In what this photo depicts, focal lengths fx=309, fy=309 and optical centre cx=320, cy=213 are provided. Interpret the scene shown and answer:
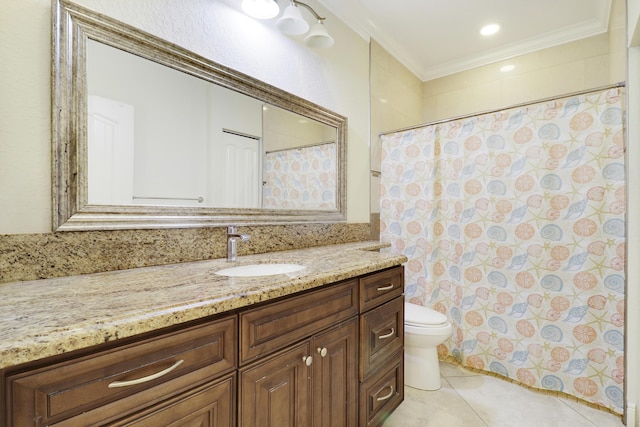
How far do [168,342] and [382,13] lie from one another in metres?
2.60

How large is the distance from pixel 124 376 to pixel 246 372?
32 cm

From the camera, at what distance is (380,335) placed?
1.46 m

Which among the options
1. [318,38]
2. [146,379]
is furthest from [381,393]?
[318,38]

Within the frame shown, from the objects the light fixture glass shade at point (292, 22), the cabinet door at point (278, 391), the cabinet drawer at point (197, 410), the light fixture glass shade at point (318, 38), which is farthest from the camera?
the light fixture glass shade at point (318, 38)

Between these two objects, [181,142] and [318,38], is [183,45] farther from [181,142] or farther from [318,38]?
[318,38]

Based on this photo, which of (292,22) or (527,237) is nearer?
(292,22)

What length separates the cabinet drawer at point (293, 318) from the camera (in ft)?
2.95

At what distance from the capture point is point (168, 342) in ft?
2.37

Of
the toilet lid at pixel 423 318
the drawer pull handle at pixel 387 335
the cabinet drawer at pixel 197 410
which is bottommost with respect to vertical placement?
the toilet lid at pixel 423 318

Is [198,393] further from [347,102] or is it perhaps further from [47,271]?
[347,102]

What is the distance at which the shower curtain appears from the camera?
169cm

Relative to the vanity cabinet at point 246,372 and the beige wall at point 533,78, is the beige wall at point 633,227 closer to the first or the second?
the beige wall at point 533,78

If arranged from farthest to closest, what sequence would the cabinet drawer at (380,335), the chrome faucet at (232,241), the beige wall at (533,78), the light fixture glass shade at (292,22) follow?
the beige wall at (533,78)
the light fixture glass shade at (292,22)
the chrome faucet at (232,241)
the cabinet drawer at (380,335)

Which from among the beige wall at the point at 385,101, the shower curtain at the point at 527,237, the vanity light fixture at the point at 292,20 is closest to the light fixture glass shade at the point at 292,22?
the vanity light fixture at the point at 292,20
